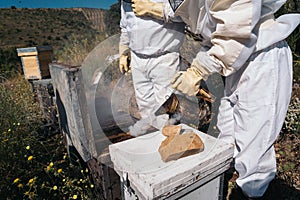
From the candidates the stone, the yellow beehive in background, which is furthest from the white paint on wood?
the yellow beehive in background

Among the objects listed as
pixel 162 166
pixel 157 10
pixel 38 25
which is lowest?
pixel 162 166

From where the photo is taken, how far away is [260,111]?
3.80ft

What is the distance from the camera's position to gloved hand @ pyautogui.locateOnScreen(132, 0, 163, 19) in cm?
144

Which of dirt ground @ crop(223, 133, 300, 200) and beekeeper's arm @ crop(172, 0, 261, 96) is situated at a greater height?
beekeeper's arm @ crop(172, 0, 261, 96)

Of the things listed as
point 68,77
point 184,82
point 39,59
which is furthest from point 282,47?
point 39,59

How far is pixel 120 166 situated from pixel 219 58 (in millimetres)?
695

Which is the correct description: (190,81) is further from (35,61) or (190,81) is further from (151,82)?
(35,61)

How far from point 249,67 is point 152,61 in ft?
2.35

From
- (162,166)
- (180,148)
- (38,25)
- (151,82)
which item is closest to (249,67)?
(180,148)

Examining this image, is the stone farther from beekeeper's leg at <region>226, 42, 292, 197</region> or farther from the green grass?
the green grass

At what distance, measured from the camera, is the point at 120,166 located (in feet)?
3.23

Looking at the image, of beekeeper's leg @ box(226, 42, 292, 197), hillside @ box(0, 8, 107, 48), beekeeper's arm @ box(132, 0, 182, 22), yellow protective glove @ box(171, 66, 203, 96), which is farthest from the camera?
hillside @ box(0, 8, 107, 48)

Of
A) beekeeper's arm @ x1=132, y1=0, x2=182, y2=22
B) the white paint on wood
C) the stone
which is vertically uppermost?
beekeeper's arm @ x1=132, y1=0, x2=182, y2=22

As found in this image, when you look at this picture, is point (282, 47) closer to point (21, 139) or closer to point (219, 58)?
point (219, 58)
